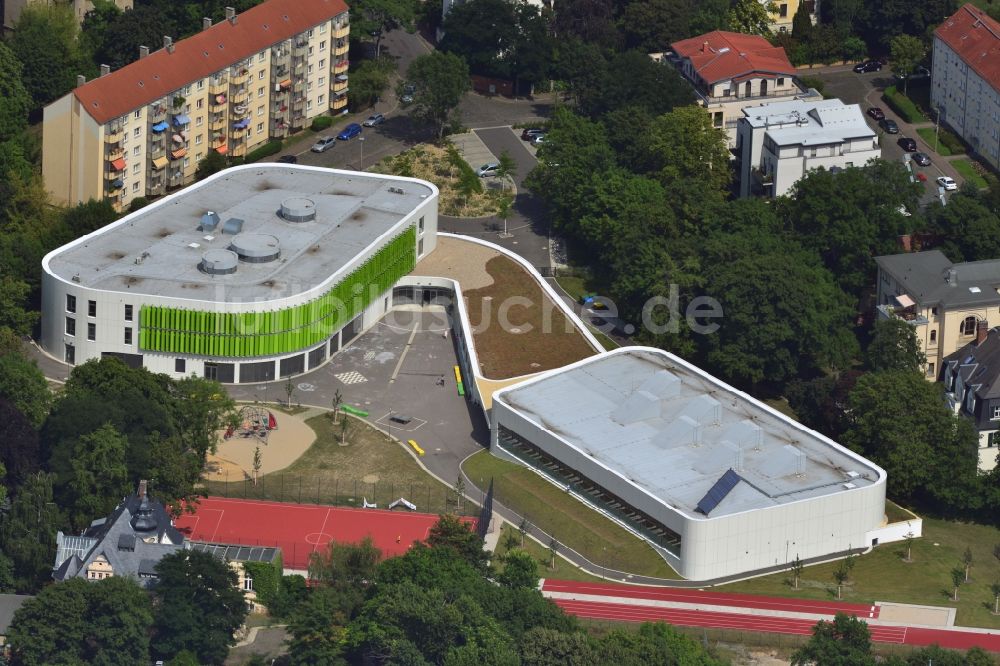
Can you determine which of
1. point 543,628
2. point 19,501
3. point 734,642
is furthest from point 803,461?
point 19,501

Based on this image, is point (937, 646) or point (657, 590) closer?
point (937, 646)

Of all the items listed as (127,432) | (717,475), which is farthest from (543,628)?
(127,432)

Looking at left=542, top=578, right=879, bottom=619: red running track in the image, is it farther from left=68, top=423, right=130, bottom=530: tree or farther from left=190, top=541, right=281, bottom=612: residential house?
left=68, top=423, right=130, bottom=530: tree

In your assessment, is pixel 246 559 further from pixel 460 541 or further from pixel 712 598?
pixel 712 598

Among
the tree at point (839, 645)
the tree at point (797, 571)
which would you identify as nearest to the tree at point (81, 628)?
the tree at point (839, 645)

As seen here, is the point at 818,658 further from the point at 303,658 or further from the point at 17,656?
the point at 17,656
